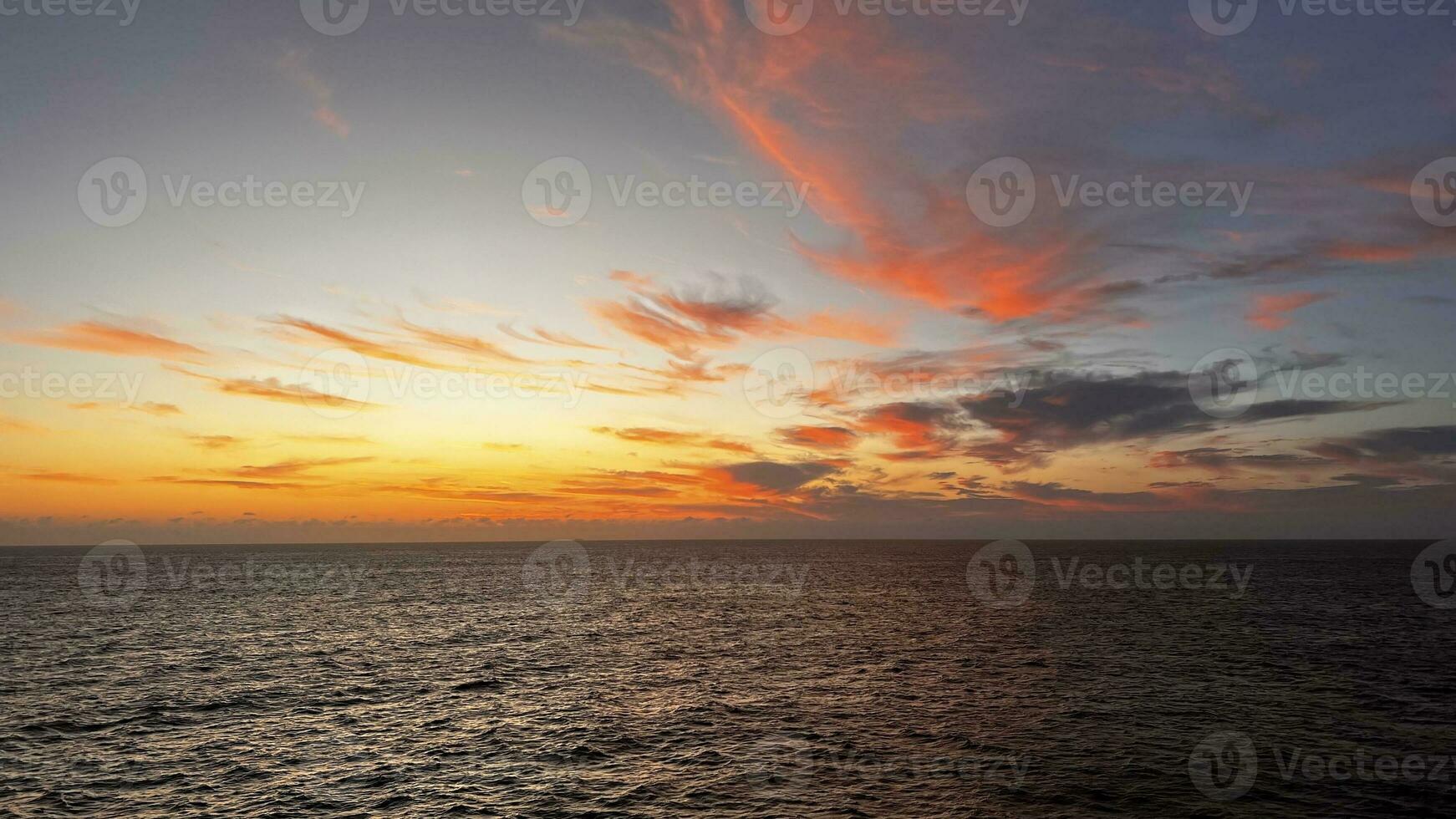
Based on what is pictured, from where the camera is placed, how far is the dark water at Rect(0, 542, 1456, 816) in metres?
33.6

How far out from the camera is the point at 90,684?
54.6 metres

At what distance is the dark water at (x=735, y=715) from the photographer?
33562mm

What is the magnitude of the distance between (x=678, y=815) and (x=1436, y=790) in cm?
3346

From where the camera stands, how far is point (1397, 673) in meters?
58.4

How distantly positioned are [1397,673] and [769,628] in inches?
2183

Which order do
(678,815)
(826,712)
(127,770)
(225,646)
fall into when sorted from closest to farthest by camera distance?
(678,815) → (127,770) → (826,712) → (225,646)

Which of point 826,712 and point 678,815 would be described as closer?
point 678,815

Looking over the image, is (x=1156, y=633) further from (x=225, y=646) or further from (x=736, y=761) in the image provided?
(x=225, y=646)

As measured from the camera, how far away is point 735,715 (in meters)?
47.3

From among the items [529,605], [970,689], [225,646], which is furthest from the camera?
[529,605]

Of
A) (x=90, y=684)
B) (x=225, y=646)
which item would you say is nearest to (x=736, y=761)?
(x=90, y=684)

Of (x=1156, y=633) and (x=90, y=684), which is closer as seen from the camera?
(x=90, y=684)

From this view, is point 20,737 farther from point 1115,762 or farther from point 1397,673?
point 1397,673

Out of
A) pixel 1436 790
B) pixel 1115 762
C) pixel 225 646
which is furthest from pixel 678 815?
pixel 225 646
